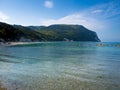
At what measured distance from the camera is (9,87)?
19141 mm

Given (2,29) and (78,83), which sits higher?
(2,29)

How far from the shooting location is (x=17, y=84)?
20.5m

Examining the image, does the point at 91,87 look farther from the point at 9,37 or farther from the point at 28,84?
the point at 9,37

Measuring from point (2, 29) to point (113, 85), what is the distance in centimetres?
17867

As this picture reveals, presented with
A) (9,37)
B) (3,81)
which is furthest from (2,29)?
(3,81)

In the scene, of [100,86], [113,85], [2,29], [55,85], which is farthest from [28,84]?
[2,29]

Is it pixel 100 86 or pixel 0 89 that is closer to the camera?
pixel 0 89

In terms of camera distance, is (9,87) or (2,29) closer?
(9,87)

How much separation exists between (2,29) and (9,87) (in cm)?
17677

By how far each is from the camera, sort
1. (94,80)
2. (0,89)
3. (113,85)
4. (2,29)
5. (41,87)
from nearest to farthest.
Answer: (0,89) → (41,87) → (113,85) → (94,80) → (2,29)

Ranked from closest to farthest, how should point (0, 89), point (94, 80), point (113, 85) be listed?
point (0, 89) < point (113, 85) < point (94, 80)

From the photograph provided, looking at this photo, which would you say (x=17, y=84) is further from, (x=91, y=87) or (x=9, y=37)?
(x=9, y=37)

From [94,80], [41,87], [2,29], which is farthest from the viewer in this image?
[2,29]

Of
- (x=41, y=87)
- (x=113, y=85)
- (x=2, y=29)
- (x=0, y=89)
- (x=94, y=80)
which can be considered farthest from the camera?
(x=2, y=29)
